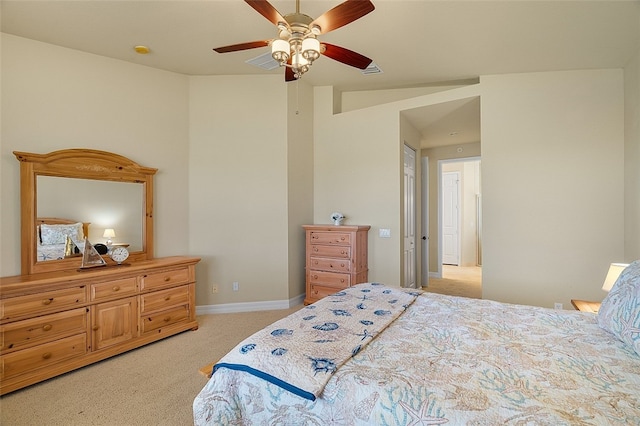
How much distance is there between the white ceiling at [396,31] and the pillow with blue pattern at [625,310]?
210cm

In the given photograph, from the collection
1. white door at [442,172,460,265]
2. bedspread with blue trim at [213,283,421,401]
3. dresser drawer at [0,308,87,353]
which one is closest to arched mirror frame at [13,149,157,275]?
dresser drawer at [0,308,87,353]

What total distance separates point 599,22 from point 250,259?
13.6 feet

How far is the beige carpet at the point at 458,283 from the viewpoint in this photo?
497 centimetres

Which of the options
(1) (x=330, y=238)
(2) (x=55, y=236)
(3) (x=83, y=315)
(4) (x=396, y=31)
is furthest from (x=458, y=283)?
(2) (x=55, y=236)

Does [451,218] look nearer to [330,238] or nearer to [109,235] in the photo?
[330,238]

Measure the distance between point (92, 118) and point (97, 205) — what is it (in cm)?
91

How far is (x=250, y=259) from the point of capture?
3.90 m

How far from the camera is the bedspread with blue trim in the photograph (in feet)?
3.76

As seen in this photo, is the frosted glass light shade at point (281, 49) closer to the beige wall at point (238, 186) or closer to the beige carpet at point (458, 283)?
the beige wall at point (238, 186)

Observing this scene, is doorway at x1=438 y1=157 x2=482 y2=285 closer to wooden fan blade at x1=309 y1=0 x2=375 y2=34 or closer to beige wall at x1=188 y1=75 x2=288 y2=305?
beige wall at x1=188 y1=75 x2=288 y2=305

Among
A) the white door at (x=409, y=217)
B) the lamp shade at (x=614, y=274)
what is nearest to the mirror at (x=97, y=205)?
the white door at (x=409, y=217)

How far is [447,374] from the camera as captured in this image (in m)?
1.13

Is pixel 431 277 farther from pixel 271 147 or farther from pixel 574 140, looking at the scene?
pixel 271 147

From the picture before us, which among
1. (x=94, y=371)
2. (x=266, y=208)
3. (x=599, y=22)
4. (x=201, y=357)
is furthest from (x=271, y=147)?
(x=599, y=22)
